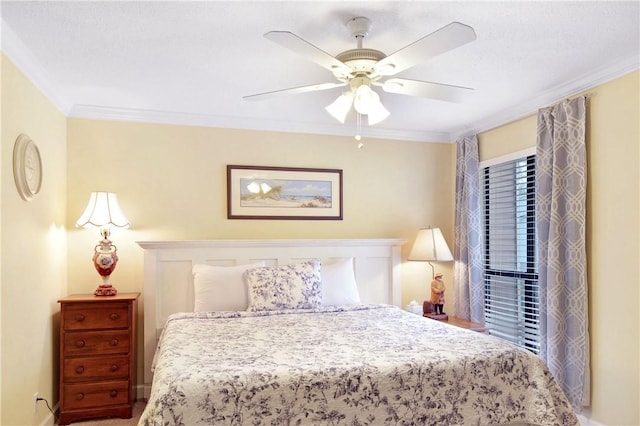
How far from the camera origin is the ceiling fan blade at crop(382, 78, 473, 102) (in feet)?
8.22

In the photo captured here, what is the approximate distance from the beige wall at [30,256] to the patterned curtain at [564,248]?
345 centimetres

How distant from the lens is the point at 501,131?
163 inches

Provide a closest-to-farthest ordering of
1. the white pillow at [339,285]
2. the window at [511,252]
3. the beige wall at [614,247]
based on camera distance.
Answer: the beige wall at [614,247], the window at [511,252], the white pillow at [339,285]

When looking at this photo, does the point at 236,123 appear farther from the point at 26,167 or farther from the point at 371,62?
the point at 371,62

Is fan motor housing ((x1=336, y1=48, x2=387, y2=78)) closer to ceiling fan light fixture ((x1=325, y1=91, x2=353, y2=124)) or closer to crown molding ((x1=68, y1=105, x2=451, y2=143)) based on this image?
ceiling fan light fixture ((x1=325, y1=91, x2=353, y2=124))

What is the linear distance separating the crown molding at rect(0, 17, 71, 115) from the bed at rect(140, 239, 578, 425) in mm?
1746

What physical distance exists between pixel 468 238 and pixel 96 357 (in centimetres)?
332

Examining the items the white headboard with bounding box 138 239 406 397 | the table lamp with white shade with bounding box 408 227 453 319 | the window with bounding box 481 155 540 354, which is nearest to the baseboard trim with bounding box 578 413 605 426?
the window with bounding box 481 155 540 354

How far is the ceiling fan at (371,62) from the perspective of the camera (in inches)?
77.1

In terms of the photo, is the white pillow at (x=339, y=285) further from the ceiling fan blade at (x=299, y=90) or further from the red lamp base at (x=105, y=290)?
the ceiling fan blade at (x=299, y=90)

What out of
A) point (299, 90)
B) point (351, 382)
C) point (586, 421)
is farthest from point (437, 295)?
point (299, 90)

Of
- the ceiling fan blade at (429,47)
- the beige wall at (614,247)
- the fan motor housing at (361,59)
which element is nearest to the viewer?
the ceiling fan blade at (429,47)

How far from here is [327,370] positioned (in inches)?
82.0

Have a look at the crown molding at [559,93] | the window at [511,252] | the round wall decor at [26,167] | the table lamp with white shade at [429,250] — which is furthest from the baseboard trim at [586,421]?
the round wall decor at [26,167]
